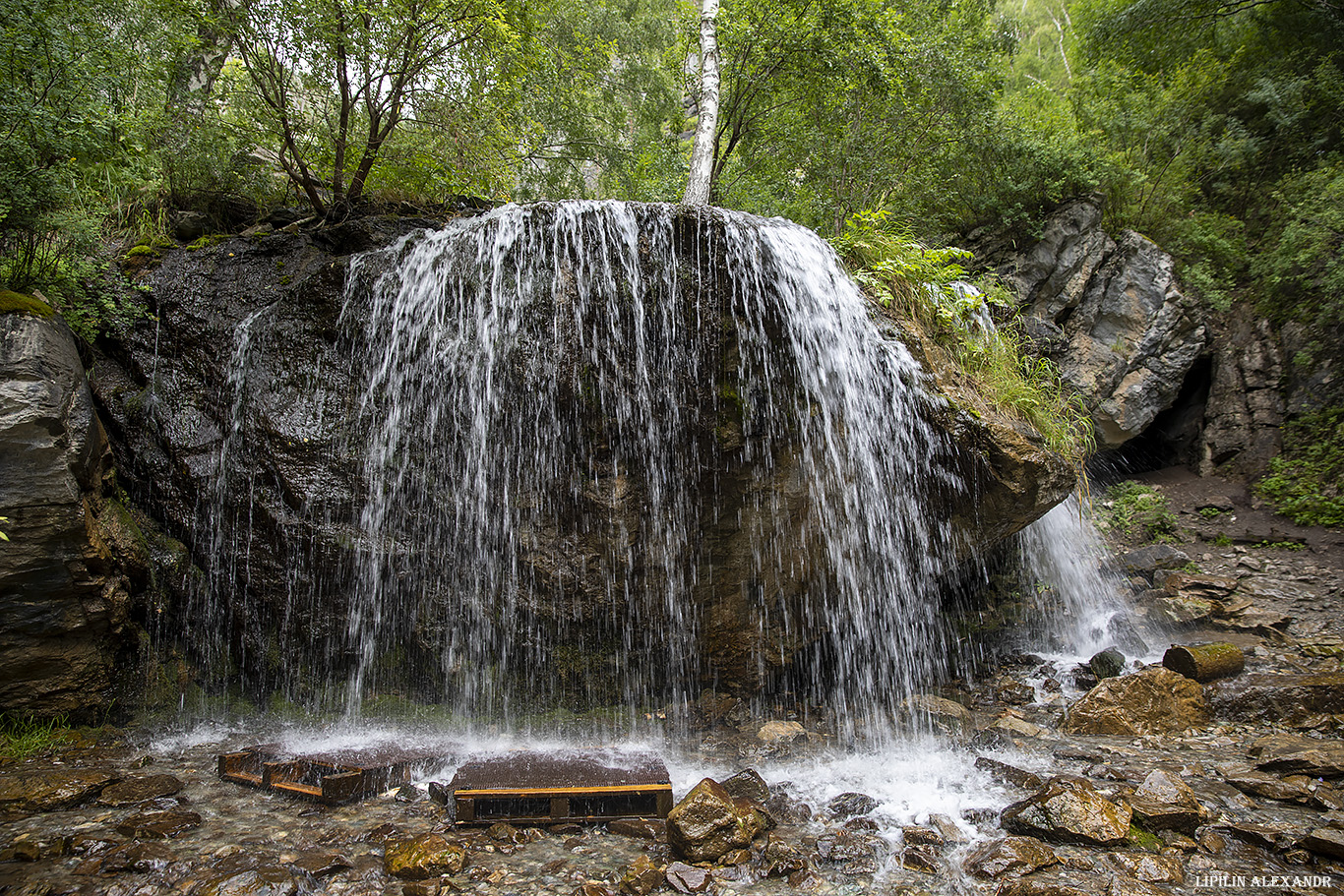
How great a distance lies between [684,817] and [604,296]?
4.26 metres

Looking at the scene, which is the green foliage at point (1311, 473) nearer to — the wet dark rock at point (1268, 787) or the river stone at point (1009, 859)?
the wet dark rock at point (1268, 787)

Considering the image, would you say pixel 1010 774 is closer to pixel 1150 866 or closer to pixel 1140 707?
Answer: pixel 1150 866

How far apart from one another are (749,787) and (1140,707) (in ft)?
12.7

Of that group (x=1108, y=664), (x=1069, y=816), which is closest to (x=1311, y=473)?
(x=1108, y=664)

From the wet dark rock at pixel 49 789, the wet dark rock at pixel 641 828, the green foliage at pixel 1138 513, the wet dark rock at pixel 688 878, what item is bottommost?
the wet dark rock at pixel 688 878

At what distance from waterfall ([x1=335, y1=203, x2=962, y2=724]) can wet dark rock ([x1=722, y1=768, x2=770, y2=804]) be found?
177 centimetres

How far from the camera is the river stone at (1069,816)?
3.31 meters

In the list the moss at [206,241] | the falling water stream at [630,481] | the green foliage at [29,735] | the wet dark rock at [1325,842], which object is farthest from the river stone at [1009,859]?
the moss at [206,241]

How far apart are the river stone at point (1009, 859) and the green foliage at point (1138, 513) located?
29.9ft

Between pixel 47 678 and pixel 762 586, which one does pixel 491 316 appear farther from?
pixel 47 678

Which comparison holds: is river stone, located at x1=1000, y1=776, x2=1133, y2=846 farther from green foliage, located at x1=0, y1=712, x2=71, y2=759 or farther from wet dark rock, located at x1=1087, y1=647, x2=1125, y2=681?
green foliage, located at x1=0, y1=712, x2=71, y2=759

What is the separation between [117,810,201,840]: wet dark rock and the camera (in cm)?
338

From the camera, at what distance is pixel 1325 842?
3.06m

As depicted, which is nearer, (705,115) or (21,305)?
(21,305)
